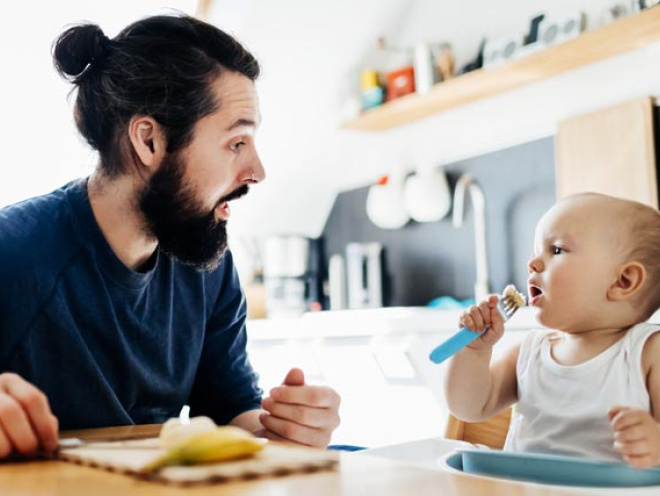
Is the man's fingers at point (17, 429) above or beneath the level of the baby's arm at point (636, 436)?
above

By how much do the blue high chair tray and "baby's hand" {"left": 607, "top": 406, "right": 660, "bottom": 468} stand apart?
11 cm

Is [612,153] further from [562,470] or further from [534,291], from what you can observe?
[562,470]

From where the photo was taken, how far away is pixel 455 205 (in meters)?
3.58

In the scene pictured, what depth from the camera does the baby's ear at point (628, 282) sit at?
130 centimetres

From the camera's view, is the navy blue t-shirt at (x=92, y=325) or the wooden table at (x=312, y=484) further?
the navy blue t-shirt at (x=92, y=325)

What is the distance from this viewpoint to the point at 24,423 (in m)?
0.81

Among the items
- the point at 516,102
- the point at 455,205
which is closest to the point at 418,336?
the point at 455,205

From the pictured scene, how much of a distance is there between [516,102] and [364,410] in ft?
4.65

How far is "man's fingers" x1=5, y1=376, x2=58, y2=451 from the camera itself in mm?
819

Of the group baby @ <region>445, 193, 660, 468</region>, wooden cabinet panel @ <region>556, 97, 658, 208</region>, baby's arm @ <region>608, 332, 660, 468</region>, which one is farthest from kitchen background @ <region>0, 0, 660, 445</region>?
baby's arm @ <region>608, 332, 660, 468</region>

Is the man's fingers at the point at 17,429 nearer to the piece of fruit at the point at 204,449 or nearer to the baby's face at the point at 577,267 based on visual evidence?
the piece of fruit at the point at 204,449

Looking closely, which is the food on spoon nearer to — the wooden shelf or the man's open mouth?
the man's open mouth

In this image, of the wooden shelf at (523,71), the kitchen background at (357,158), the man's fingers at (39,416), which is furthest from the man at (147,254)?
the wooden shelf at (523,71)

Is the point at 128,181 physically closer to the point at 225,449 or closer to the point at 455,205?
the point at 225,449
